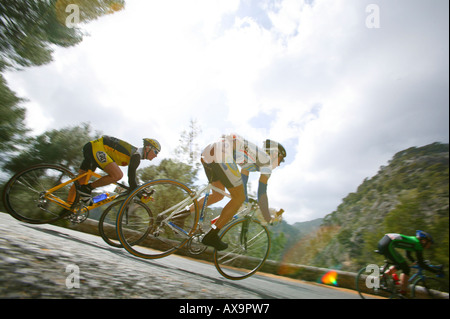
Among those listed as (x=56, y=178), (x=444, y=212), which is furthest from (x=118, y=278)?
(x=444, y=212)

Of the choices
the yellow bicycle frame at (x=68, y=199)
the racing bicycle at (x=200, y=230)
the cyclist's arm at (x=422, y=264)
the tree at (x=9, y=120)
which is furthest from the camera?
the tree at (x=9, y=120)

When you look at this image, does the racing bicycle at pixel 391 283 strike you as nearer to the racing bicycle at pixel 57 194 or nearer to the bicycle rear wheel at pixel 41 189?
the racing bicycle at pixel 57 194

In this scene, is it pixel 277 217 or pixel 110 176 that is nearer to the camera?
pixel 277 217

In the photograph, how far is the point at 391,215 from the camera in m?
9.92

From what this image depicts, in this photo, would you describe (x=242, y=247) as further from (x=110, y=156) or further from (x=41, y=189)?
(x=41, y=189)

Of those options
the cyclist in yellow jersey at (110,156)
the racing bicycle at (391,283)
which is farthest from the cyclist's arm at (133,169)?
the racing bicycle at (391,283)

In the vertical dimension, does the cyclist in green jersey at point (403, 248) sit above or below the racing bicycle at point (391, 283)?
above

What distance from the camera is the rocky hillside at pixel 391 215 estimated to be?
30.6ft

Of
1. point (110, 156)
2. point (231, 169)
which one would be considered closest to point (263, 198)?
point (231, 169)

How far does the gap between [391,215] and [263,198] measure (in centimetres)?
1027

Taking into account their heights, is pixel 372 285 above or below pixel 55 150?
below

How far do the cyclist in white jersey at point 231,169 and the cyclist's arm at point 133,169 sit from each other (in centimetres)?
101
